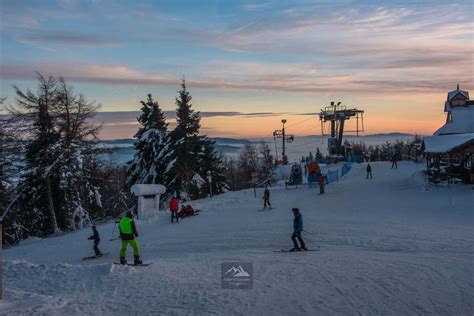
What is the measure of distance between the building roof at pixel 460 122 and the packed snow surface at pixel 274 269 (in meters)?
29.1

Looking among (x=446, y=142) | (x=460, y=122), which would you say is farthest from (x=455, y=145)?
(x=460, y=122)

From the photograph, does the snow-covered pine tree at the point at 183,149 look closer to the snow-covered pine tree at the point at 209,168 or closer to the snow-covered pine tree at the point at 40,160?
the snow-covered pine tree at the point at 209,168

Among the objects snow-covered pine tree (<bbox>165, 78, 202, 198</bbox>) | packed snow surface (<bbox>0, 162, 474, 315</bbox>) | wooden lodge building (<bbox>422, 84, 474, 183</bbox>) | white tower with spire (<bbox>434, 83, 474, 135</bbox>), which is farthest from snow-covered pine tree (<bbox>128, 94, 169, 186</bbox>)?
white tower with spire (<bbox>434, 83, 474, 135</bbox>)

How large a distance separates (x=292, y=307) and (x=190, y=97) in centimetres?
4577

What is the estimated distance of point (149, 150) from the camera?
50969 millimetres

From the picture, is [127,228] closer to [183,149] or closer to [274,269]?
[274,269]

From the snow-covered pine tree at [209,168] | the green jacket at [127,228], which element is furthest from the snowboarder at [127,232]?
the snow-covered pine tree at [209,168]

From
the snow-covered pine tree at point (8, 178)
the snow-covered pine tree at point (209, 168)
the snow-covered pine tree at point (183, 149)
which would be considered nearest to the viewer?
the snow-covered pine tree at point (8, 178)

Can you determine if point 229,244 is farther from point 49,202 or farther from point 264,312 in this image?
point 49,202

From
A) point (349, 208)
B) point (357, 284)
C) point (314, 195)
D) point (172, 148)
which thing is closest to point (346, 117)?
point (172, 148)

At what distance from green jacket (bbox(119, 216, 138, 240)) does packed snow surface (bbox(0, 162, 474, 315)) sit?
3.72 feet

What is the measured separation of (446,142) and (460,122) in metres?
17.4

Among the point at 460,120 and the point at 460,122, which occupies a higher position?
the point at 460,120

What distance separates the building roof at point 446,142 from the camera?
1412 inches
